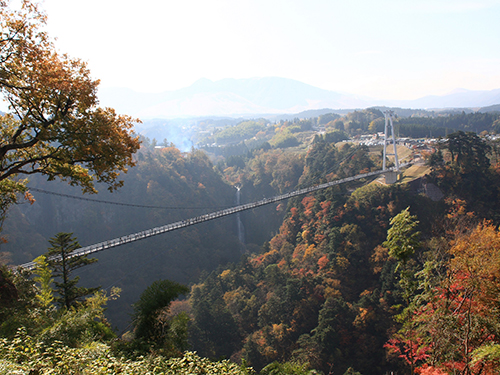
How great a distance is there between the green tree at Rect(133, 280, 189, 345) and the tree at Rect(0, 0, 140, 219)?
374 cm

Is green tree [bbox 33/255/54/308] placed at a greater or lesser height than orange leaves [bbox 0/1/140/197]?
lesser

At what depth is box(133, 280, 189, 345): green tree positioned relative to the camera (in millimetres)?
7547

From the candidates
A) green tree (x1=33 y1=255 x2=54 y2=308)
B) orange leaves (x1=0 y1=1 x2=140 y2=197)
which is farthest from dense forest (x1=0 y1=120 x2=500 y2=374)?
orange leaves (x1=0 y1=1 x2=140 y2=197)

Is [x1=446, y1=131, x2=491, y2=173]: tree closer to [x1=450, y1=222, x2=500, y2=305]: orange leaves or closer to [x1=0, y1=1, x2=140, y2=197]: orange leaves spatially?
[x1=450, y1=222, x2=500, y2=305]: orange leaves

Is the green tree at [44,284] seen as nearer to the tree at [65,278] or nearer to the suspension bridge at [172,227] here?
the tree at [65,278]

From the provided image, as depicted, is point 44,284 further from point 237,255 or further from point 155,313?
point 237,255

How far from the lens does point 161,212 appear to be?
53.7m

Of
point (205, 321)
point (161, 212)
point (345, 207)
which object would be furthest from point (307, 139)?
point (205, 321)

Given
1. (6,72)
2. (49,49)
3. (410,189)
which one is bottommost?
(410,189)

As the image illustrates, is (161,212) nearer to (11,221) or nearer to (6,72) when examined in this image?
(11,221)

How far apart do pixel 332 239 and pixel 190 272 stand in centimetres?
2858

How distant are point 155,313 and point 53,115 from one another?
5476mm

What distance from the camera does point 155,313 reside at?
311 inches

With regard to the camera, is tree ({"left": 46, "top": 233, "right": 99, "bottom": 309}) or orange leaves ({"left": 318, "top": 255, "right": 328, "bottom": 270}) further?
orange leaves ({"left": 318, "top": 255, "right": 328, "bottom": 270})
